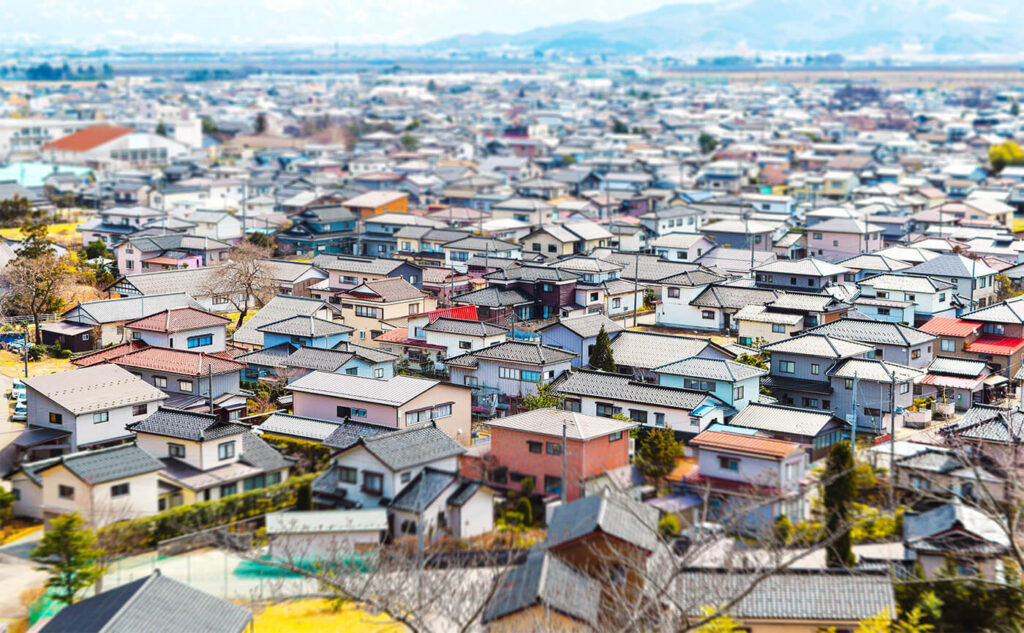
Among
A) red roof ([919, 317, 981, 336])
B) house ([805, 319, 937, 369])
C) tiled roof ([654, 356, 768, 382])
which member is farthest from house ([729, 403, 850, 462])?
red roof ([919, 317, 981, 336])

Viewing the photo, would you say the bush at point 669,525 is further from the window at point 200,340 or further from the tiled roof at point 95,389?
the window at point 200,340

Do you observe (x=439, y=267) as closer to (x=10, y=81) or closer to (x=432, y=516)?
(x=432, y=516)

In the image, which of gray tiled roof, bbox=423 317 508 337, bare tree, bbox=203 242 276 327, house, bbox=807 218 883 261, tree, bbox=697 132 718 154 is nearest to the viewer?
gray tiled roof, bbox=423 317 508 337

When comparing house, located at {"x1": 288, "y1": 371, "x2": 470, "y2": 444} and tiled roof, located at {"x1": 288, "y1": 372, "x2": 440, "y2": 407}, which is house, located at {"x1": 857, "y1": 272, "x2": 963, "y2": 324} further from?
tiled roof, located at {"x1": 288, "y1": 372, "x2": 440, "y2": 407}

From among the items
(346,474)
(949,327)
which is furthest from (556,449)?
(949,327)

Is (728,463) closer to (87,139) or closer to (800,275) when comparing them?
(800,275)

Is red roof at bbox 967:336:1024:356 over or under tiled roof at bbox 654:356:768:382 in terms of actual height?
under

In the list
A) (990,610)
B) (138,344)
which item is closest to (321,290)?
(138,344)
